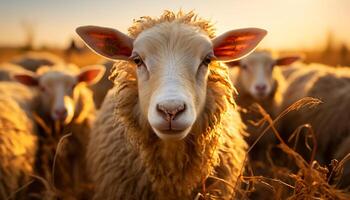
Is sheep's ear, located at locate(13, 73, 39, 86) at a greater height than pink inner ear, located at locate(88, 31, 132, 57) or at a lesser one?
lesser

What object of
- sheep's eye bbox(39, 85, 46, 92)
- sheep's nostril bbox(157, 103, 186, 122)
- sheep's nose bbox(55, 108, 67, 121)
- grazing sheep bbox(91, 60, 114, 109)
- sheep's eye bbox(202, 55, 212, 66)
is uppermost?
sheep's eye bbox(202, 55, 212, 66)

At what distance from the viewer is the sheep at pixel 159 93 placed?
2.95 meters

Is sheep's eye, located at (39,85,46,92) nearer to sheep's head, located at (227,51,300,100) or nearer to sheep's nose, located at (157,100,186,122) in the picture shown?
sheep's head, located at (227,51,300,100)

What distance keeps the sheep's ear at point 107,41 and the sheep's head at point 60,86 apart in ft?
5.96

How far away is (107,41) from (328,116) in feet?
8.79

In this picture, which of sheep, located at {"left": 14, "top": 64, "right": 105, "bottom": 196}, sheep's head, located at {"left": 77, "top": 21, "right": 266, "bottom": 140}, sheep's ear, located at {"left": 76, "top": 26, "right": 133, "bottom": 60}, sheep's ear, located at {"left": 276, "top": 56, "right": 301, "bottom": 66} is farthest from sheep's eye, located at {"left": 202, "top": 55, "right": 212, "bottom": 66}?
sheep's ear, located at {"left": 276, "top": 56, "right": 301, "bottom": 66}

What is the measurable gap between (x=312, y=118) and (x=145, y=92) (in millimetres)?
2703

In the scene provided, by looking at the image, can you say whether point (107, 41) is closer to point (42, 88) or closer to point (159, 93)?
point (159, 93)

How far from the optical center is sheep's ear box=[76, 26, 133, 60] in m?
3.28

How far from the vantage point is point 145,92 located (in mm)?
2951

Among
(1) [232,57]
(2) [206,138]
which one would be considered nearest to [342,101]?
(1) [232,57]

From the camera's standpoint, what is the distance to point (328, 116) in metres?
4.78

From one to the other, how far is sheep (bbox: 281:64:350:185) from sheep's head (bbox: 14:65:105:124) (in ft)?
8.50

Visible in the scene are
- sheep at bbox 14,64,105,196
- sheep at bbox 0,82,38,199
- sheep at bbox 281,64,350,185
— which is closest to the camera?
sheep at bbox 0,82,38,199
